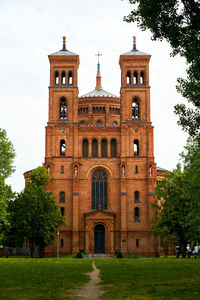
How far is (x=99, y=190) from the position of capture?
5884cm

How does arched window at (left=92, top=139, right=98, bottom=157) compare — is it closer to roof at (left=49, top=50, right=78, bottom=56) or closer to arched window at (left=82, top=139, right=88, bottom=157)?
arched window at (left=82, top=139, right=88, bottom=157)

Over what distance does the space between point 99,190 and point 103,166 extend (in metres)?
3.43

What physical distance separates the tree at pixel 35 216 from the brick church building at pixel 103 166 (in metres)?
5.92

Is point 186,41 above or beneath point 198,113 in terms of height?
above

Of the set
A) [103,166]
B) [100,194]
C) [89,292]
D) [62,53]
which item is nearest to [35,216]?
[100,194]

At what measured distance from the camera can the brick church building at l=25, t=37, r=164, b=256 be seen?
56.6m

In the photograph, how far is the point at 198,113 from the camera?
2258cm

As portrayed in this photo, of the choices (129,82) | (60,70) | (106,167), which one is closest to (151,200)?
(106,167)

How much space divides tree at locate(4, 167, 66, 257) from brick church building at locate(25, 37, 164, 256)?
5.92 m

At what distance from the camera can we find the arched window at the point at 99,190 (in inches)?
A: 2300

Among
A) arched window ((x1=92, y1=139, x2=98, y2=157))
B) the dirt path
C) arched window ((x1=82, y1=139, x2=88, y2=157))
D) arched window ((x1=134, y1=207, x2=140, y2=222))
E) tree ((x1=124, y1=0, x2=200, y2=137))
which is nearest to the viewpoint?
the dirt path

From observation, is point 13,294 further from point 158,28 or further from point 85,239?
point 85,239

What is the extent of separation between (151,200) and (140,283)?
41.1m

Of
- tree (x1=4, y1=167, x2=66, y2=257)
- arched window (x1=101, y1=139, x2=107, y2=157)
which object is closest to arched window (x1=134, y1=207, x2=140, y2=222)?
arched window (x1=101, y1=139, x2=107, y2=157)
